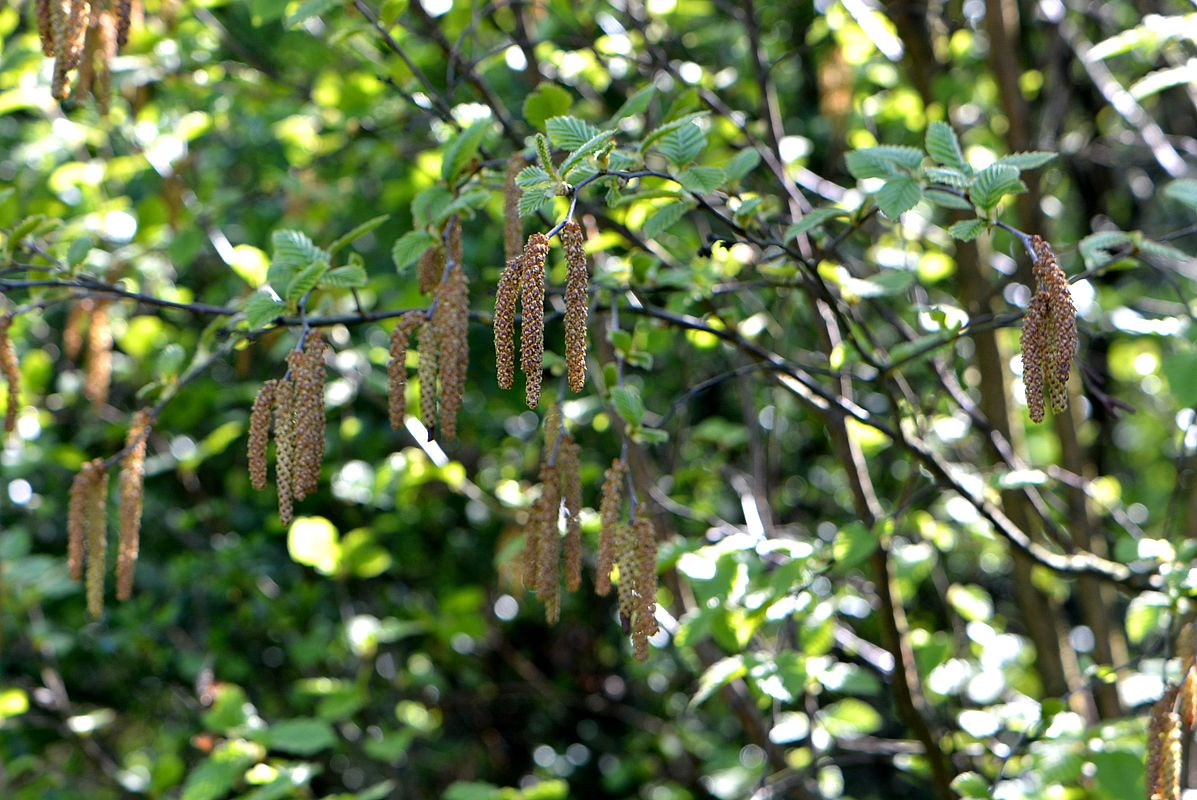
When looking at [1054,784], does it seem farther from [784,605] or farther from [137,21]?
[137,21]

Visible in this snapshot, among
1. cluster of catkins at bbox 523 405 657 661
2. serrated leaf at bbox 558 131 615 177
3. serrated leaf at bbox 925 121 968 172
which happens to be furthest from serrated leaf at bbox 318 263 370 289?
serrated leaf at bbox 925 121 968 172

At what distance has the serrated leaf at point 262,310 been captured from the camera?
1.83m

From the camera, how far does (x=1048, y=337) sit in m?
1.61

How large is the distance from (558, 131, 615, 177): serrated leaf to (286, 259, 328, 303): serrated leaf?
0.46 metres

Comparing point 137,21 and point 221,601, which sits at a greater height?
point 137,21

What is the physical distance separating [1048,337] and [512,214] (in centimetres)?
86

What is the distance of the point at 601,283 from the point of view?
2.15m

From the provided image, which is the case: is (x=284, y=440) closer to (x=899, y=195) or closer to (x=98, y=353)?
(x=899, y=195)

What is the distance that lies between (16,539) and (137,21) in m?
1.54

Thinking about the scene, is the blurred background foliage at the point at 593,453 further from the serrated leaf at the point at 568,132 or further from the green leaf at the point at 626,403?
the serrated leaf at the point at 568,132

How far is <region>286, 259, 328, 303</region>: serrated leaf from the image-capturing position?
1851mm

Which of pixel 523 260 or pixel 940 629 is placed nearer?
pixel 523 260

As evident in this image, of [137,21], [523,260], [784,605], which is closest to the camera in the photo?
[523,260]

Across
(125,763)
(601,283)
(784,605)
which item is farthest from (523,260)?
(125,763)
